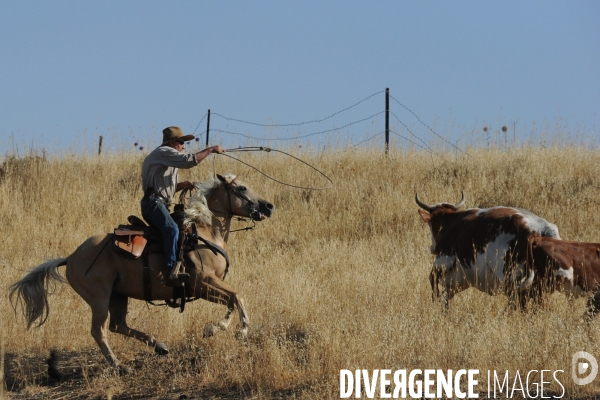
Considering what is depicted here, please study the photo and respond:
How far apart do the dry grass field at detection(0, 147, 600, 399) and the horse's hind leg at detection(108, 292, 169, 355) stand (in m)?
0.21

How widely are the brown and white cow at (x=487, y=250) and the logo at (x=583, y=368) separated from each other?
1.49m

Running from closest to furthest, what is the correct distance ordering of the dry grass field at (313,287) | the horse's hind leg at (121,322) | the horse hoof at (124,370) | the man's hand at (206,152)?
1. the dry grass field at (313,287)
2. the horse hoof at (124,370)
3. the man's hand at (206,152)
4. the horse's hind leg at (121,322)

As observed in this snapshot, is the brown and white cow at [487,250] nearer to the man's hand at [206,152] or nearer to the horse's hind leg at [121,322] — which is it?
the man's hand at [206,152]

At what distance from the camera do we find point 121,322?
30.7 feet

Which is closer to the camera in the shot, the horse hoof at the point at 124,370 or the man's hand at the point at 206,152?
the horse hoof at the point at 124,370

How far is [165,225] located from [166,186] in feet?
1.70

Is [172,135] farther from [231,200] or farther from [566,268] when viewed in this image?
[566,268]

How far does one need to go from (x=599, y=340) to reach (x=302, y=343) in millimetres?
2886

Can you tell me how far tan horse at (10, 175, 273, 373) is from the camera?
29.1 ft

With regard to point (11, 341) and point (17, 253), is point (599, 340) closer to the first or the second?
point (11, 341)

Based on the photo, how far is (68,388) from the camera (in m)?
8.52

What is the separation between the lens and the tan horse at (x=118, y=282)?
8.88 m

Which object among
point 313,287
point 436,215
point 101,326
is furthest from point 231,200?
point 436,215

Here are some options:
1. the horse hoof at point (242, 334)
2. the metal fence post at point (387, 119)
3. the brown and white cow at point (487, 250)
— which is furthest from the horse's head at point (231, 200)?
the metal fence post at point (387, 119)
